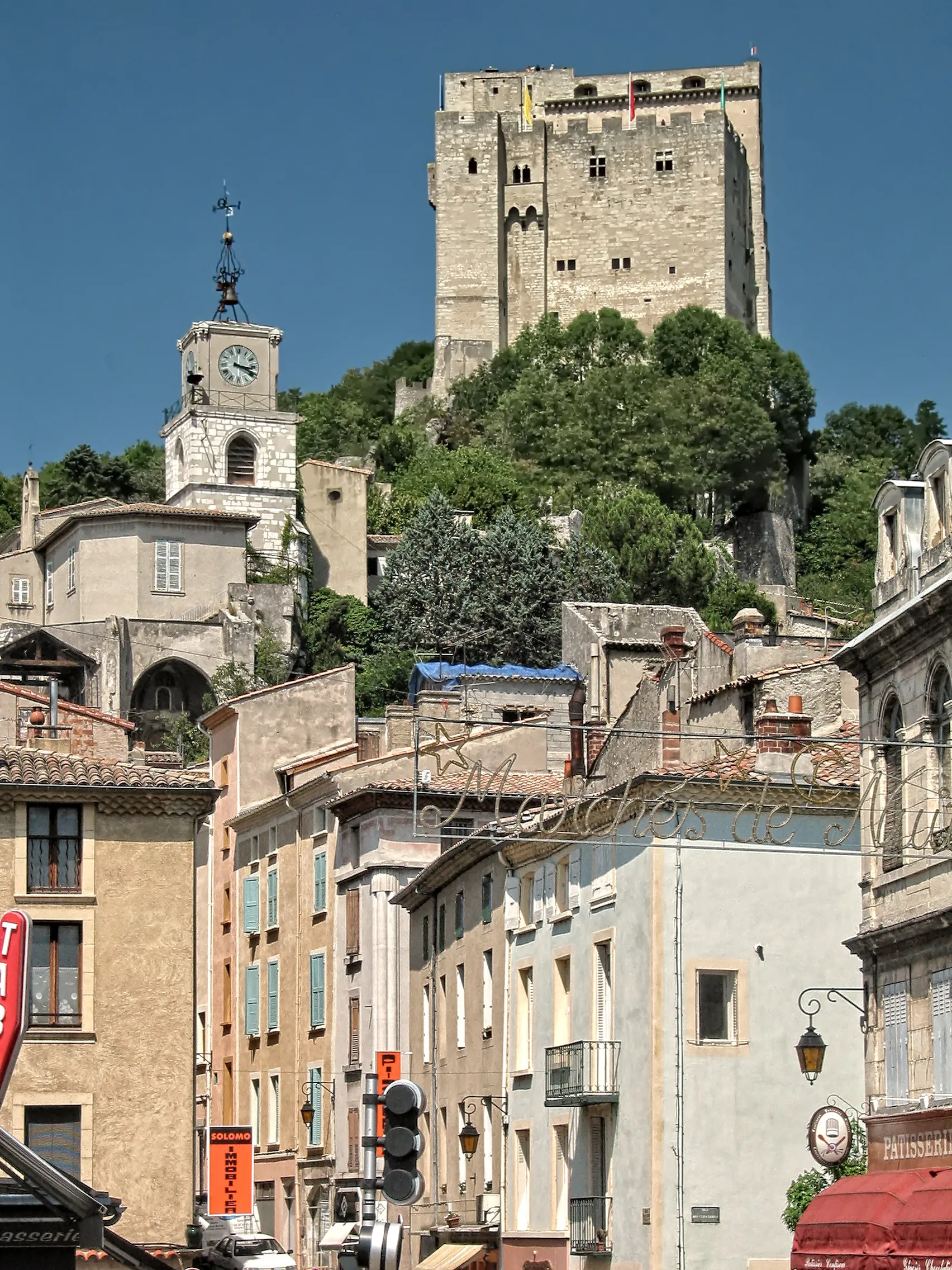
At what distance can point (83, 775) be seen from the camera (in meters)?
36.9

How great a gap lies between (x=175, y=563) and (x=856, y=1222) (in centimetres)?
6157

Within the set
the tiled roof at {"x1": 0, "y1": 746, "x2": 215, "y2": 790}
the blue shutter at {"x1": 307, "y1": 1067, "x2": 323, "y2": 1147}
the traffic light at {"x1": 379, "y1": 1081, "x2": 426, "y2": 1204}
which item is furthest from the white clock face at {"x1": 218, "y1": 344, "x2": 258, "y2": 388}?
the traffic light at {"x1": 379, "y1": 1081, "x2": 426, "y2": 1204}

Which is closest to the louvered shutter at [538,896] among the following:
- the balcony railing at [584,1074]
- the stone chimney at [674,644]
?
the balcony railing at [584,1074]

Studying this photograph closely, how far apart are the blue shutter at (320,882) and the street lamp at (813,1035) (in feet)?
56.3

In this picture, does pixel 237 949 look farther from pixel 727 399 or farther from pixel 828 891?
pixel 727 399

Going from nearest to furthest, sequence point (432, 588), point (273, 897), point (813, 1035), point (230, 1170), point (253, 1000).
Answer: point (813, 1035)
point (230, 1170)
point (273, 897)
point (253, 1000)
point (432, 588)

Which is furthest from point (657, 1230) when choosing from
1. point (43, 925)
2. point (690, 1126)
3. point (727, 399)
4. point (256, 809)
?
point (727, 399)

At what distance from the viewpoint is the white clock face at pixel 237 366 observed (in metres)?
102

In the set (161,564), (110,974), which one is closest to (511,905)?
(110,974)

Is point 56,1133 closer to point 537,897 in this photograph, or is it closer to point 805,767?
point 537,897

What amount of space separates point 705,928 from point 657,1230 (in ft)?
13.6

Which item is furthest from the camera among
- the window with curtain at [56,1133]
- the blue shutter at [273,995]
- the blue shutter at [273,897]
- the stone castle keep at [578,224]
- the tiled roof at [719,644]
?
the stone castle keep at [578,224]

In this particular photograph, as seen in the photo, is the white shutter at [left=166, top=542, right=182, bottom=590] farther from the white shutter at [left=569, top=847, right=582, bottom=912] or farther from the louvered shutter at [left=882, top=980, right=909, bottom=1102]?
the louvered shutter at [left=882, top=980, right=909, bottom=1102]

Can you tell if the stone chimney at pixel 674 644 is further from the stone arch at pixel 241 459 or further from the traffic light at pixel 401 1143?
the stone arch at pixel 241 459
